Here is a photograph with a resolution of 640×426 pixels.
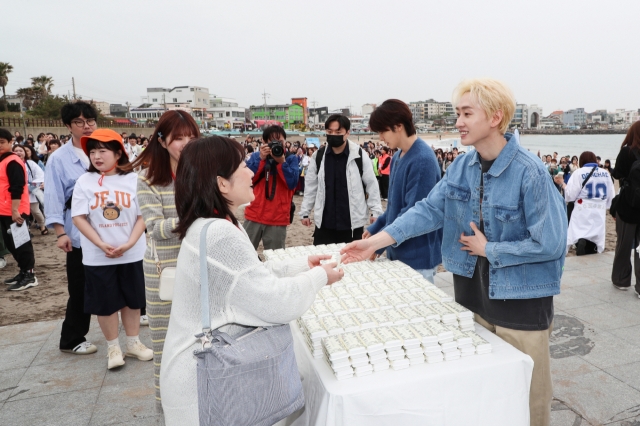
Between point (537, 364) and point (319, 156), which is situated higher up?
point (319, 156)

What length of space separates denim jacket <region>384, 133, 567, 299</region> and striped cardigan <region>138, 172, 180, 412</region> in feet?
4.69

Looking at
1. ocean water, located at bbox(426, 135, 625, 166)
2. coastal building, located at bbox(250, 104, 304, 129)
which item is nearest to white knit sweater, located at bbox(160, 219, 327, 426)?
ocean water, located at bbox(426, 135, 625, 166)

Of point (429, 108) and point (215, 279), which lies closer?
point (215, 279)

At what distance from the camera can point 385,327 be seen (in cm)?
181

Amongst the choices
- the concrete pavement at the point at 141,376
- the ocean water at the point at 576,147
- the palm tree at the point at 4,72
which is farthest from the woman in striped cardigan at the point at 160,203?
the palm tree at the point at 4,72

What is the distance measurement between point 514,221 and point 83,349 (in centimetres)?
364

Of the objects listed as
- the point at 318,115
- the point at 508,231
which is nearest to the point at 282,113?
the point at 318,115

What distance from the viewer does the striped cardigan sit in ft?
7.52

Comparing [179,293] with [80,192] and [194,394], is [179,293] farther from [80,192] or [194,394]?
[80,192]

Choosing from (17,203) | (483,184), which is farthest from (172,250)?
(17,203)

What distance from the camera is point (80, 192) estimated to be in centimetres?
326

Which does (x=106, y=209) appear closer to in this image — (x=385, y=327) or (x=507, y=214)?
(x=385, y=327)

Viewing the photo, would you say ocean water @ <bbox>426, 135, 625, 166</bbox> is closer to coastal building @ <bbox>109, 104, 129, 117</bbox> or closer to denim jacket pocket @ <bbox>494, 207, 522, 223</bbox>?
denim jacket pocket @ <bbox>494, 207, 522, 223</bbox>

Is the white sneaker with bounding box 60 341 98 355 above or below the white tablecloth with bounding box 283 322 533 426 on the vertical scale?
below
